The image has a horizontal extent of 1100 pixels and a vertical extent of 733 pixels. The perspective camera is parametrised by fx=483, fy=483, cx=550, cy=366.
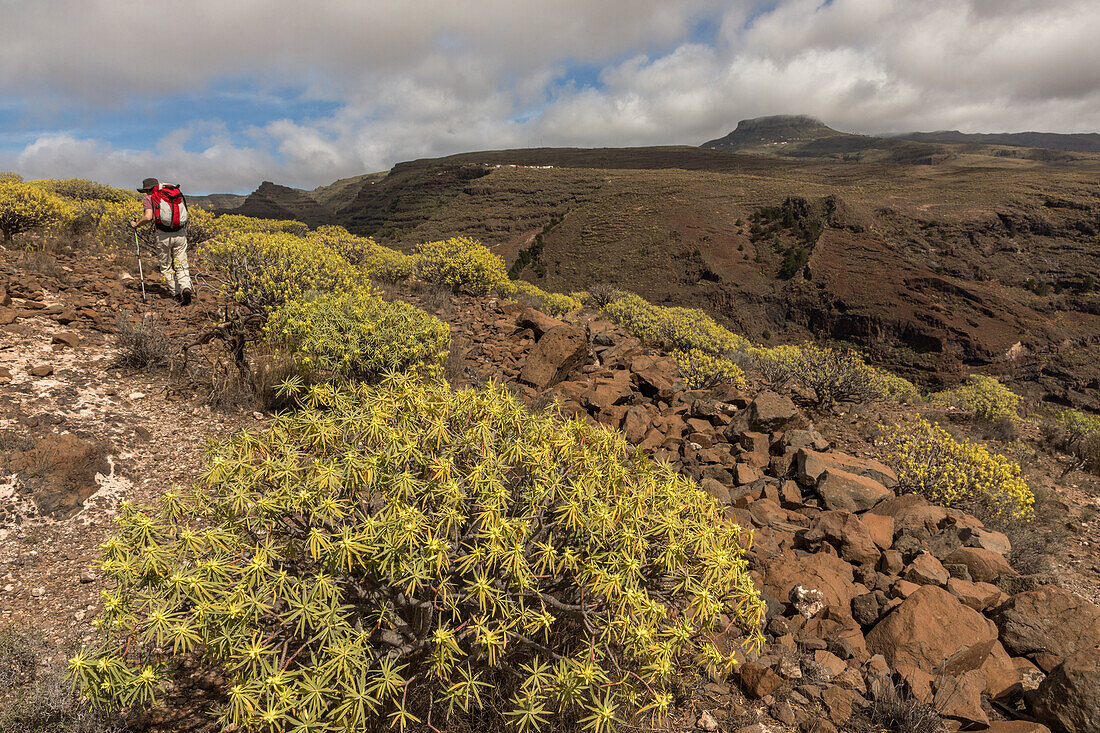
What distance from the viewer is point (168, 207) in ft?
23.4

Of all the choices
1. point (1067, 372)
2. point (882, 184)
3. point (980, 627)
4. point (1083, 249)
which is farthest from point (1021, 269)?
point (980, 627)

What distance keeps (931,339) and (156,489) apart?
114 feet

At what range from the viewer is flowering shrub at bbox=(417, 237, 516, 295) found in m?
10.4

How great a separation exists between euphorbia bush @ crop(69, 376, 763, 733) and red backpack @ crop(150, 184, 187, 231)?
21.7 feet

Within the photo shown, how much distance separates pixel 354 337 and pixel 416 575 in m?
3.61

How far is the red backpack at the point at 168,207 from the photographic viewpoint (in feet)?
23.2

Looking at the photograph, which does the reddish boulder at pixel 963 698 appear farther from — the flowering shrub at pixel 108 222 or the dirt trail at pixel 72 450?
the flowering shrub at pixel 108 222

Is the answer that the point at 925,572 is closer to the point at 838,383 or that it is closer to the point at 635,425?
the point at 635,425

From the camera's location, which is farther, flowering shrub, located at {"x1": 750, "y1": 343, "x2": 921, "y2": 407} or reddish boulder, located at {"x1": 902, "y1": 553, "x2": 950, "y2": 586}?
flowering shrub, located at {"x1": 750, "y1": 343, "x2": 921, "y2": 407}

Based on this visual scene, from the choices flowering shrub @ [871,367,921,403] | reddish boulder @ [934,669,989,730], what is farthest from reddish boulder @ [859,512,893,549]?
flowering shrub @ [871,367,921,403]

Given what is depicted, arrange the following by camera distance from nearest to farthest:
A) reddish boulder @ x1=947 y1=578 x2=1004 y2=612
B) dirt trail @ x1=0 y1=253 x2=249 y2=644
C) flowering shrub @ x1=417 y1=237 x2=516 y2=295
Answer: dirt trail @ x1=0 y1=253 x2=249 y2=644, reddish boulder @ x1=947 y1=578 x2=1004 y2=612, flowering shrub @ x1=417 y1=237 x2=516 y2=295

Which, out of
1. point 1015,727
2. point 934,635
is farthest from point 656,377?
point 1015,727

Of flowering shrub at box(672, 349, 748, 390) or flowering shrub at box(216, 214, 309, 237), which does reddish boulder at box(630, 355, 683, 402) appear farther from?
flowering shrub at box(216, 214, 309, 237)

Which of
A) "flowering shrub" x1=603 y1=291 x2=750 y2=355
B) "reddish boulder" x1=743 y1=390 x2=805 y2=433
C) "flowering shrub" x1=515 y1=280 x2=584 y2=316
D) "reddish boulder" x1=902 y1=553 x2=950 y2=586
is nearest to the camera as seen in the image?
"reddish boulder" x1=902 y1=553 x2=950 y2=586
